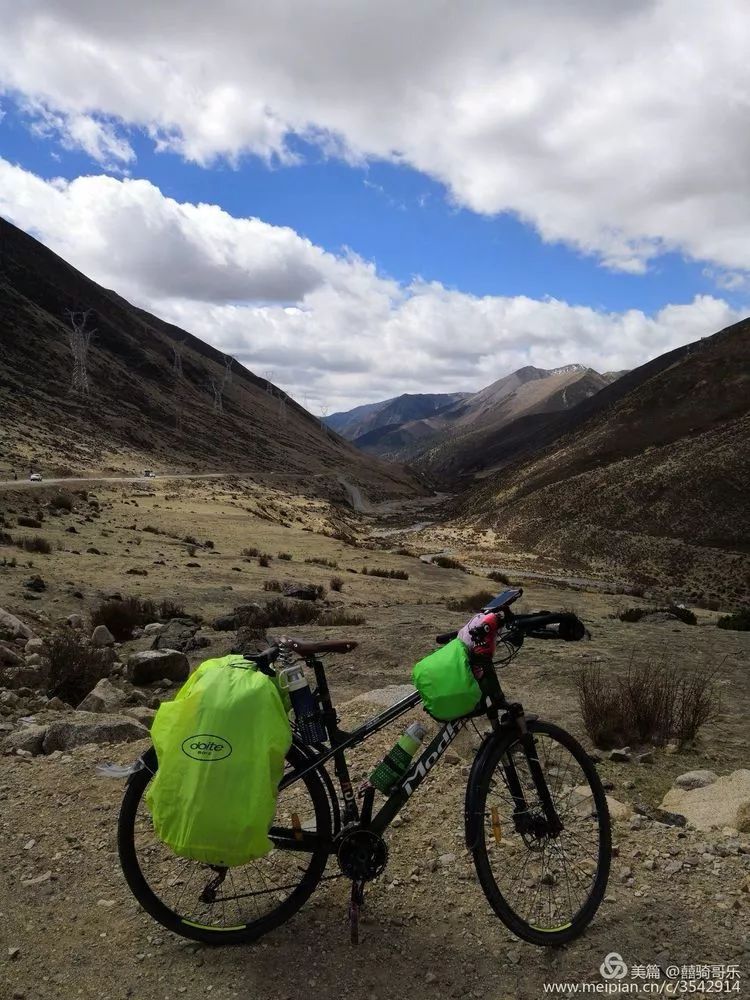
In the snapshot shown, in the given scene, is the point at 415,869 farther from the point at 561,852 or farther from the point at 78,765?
the point at 78,765

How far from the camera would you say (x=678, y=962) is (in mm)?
3229

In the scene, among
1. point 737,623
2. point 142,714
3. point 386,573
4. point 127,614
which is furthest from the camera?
point 386,573

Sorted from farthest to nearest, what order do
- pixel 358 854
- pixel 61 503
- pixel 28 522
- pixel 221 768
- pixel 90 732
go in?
pixel 61 503 → pixel 28 522 → pixel 90 732 → pixel 358 854 → pixel 221 768

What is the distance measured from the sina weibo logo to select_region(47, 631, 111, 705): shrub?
5975 millimetres

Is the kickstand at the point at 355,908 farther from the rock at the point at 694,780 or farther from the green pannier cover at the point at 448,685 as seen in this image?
the rock at the point at 694,780

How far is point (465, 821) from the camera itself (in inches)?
130

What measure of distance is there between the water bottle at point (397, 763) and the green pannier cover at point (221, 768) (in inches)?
23.7

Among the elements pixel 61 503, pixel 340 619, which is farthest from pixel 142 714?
pixel 61 503

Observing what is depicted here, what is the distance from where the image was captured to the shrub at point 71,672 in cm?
827

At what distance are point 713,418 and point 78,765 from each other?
75.2 metres

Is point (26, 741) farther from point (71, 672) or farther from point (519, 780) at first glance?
point (519, 780)

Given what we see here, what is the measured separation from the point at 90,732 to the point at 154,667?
3324mm

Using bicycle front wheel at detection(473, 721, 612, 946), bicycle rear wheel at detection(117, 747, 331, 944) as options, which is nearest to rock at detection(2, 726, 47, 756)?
bicycle rear wheel at detection(117, 747, 331, 944)

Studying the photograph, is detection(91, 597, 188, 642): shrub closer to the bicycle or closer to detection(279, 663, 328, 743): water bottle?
the bicycle
